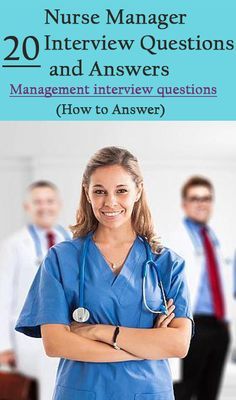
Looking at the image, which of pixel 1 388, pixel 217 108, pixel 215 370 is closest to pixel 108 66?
pixel 217 108

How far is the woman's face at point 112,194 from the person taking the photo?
2059 mm

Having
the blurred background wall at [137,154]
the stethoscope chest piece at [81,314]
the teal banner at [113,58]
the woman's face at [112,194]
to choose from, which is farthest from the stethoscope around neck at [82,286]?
the blurred background wall at [137,154]

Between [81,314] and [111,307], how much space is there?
81 millimetres

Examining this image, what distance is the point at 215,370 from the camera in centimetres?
487

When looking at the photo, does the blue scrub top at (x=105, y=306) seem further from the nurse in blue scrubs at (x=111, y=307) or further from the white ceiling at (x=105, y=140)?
the white ceiling at (x=105, y=140)

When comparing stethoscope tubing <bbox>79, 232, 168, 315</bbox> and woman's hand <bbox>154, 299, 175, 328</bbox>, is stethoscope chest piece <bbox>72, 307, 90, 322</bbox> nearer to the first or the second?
stethoscope tubing <bbox>79, 232, 168, 315</bbox>

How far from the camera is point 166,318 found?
208 centimetres

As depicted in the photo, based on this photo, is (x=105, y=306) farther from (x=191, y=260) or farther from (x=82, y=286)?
(x=191, y=260)

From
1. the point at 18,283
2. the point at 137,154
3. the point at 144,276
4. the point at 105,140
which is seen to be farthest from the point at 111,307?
the point at 137,154

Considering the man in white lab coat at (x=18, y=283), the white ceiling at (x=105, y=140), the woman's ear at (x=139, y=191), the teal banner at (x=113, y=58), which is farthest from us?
the white ceiling at (x=105, y=140)

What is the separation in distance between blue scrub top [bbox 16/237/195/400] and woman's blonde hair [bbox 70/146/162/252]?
0.19 ft

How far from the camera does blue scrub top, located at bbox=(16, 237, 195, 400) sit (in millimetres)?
2068

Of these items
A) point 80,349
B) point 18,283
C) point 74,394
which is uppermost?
point 18,283

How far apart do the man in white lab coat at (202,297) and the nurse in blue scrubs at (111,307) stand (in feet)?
8.66
